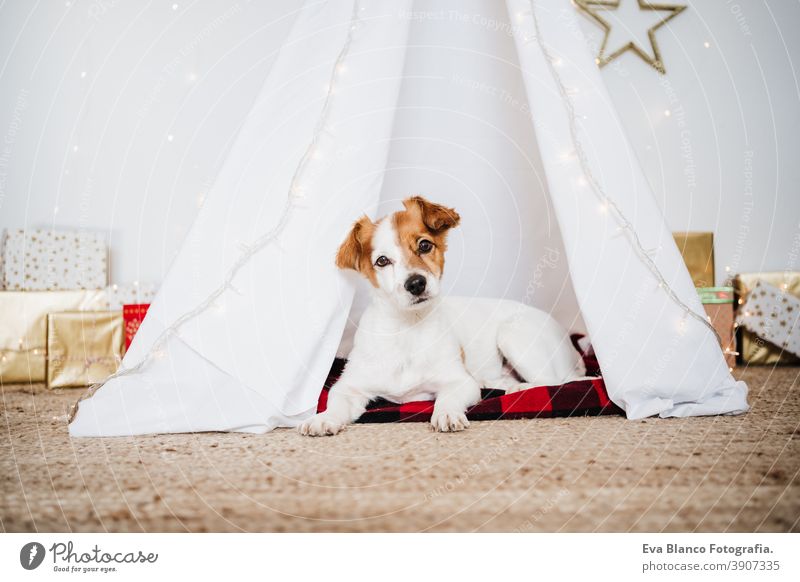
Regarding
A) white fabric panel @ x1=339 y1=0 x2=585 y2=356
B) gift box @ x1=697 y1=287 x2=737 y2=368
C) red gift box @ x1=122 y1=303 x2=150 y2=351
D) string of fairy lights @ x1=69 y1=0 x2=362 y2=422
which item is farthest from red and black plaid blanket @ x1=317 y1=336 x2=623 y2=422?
red gift box @ x1=122 y1=303 x2=150 y2=351

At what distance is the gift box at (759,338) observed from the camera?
3666 millimetres

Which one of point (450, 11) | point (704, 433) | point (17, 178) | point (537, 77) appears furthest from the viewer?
point (17, 178)

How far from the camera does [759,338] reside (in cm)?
369

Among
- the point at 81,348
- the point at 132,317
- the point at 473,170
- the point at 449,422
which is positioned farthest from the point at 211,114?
the point at 449,422

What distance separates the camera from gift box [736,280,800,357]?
11.9 ft

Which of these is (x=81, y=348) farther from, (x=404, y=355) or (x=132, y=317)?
(x=404, y=355)

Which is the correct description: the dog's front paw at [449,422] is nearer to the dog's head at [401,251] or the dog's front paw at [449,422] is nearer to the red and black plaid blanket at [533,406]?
the red and black plaid blanket at [533,406]

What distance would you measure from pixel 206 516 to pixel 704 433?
1.77m

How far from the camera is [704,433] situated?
181 cm

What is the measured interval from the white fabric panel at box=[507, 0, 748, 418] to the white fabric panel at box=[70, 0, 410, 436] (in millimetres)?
748

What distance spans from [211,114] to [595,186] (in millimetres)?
3394

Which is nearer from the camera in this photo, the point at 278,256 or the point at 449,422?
the point at 449,422
